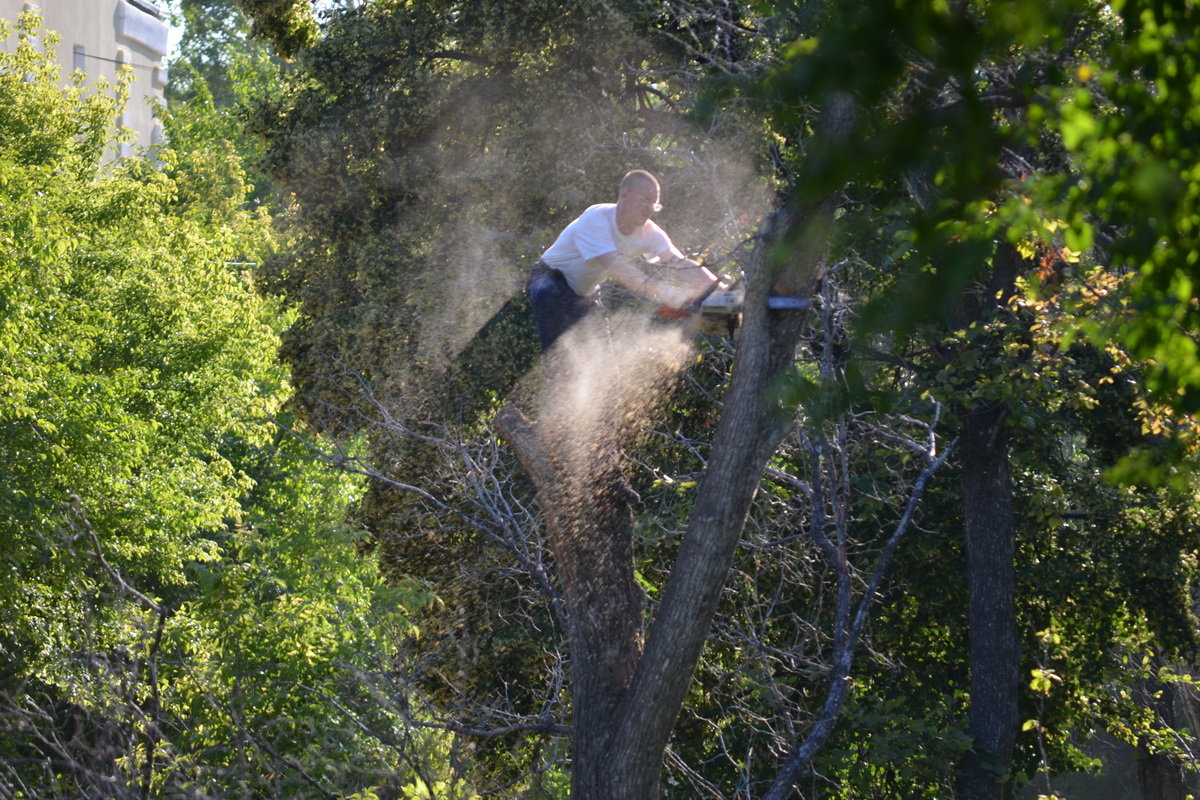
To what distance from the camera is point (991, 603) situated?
424 inches

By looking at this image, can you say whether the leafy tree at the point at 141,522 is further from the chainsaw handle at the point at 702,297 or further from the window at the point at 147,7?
the window at the point at 147,7

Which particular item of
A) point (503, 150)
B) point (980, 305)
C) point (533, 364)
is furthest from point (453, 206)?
point (980, 305)

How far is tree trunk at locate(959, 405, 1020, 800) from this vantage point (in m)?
10.7

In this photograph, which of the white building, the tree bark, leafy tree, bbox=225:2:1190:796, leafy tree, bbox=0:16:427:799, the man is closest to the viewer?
the tree bark

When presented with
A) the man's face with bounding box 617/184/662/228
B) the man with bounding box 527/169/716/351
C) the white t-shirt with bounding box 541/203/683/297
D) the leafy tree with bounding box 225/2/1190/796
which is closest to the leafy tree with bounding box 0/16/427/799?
the leafy tree with bounding box 225/2/1190/796

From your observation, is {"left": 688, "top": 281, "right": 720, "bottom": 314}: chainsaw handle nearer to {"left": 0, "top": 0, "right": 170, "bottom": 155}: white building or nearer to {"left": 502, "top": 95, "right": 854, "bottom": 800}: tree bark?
{"left": 502, "top": 95, "right": 854, "bottom": 800}: tree bark

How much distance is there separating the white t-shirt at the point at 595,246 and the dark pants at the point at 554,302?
5cm

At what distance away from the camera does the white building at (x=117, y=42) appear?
28.5 metres

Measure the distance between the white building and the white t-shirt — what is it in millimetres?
22754

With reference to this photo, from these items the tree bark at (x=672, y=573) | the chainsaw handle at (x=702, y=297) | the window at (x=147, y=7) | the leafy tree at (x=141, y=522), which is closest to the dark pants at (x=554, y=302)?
the chainsaw handle at (x=702, y=297)

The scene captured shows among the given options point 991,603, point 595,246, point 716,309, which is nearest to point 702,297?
point 716,309

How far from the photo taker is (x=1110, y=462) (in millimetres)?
10609

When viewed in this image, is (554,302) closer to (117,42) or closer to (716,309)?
(716,309)

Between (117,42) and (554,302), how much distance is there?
29139 mm
